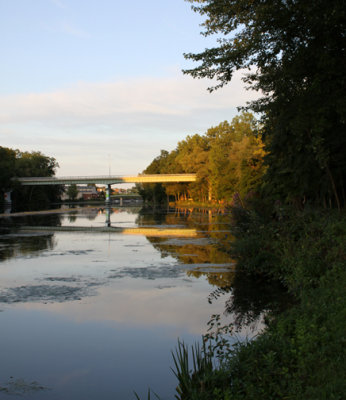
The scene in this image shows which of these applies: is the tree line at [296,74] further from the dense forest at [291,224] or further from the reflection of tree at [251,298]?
the reflection of tree at [251,298]

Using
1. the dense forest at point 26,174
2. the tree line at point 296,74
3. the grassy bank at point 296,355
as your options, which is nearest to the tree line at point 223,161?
the tree line at point 296,74

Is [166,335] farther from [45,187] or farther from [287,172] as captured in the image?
[45,187]

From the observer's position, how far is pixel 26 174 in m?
122

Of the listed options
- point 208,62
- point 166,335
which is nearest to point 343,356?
point 166,335

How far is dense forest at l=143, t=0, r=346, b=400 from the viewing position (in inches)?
237

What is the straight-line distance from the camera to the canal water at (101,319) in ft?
24.0

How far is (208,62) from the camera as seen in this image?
1522 centimetres

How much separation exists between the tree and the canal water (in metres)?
5.04

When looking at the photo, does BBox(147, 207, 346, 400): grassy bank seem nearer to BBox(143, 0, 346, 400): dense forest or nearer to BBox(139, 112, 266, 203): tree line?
BBox(143, 0, 346, 400): dense forest

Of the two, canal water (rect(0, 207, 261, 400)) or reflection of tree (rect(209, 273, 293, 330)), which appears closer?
canal water (rect(0, 207, 261, 400))

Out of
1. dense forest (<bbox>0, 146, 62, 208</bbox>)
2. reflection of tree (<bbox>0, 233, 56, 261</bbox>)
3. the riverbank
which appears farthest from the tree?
dense forest (<bbox>0, 146, 62, 208</bbox>)

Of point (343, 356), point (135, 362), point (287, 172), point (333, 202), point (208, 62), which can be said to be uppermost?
→ point (208, 62)

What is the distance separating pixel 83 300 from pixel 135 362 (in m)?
4.80

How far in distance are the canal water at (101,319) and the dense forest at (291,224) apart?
698 millimetres
